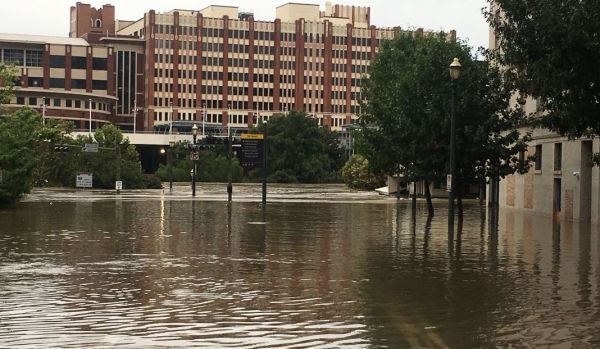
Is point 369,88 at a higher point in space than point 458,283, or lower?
higher

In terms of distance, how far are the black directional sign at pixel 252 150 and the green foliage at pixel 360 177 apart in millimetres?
44231

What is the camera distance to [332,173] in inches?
5748

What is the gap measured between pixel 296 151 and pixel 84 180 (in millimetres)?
52910

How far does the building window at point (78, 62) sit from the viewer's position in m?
163

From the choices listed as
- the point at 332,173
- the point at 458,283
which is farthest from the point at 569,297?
the point at 332,173

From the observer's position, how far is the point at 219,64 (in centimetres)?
18775

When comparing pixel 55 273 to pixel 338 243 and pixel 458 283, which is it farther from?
pixel 338 243

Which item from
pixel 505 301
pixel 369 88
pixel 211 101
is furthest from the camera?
pixel 211 101

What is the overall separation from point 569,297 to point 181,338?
7023 millimetres

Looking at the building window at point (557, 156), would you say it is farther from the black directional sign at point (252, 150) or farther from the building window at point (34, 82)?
the building window at point (34, 82)

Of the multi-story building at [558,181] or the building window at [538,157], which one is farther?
the building window at [538,157]

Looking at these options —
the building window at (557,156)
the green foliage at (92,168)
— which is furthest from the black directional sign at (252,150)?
the green foliage at (92,168)

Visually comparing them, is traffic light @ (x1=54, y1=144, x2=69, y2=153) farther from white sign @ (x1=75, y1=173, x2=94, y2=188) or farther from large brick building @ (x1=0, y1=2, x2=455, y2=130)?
large brick building @ (x1=0, y1=2, x2=455, y2=130)

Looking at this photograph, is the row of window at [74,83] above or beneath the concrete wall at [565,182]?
above
